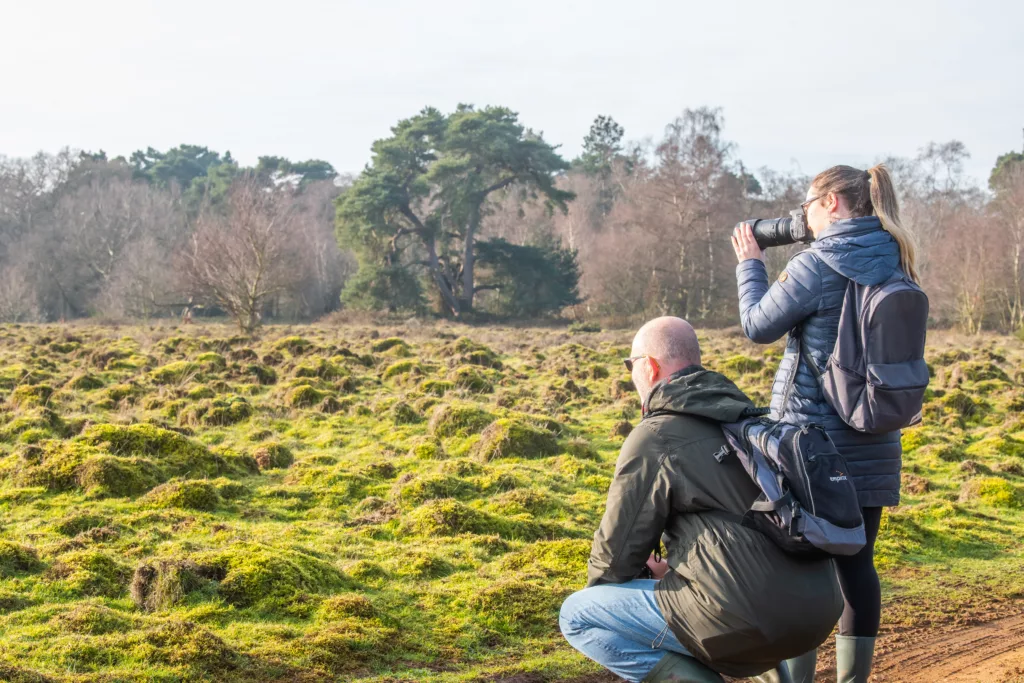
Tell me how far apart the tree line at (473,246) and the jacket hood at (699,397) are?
28.9 m

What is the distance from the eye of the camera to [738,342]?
28156 millimetres

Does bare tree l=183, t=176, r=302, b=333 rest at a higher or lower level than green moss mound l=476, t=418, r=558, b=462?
higher

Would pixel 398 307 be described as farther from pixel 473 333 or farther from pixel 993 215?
pixel 993 215

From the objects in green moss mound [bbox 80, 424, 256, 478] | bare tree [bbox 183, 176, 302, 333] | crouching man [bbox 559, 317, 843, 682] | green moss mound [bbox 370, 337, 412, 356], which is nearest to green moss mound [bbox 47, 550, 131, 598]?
green moss mound [bbox 80, 424, 256, 478]

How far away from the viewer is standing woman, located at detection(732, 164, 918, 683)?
3.62 metres

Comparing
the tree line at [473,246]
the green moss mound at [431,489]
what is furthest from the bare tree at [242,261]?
the green moss mound at [431,489]

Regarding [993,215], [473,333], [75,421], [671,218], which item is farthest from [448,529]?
[993,215]

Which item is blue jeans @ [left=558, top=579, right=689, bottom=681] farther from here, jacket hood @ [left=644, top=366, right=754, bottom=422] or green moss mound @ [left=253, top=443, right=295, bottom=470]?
green moss mound @ [left=253, top=443, right=295, bottom=470]

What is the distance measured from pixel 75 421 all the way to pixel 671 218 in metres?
33.4

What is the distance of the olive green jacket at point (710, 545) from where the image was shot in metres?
3.04

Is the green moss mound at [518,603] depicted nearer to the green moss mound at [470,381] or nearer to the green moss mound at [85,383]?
the green moss mound at [470,381]

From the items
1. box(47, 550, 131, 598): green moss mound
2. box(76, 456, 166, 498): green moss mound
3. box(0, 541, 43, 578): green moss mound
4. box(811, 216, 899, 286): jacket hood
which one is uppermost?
box(811, 216, 899, 286): jacket hood

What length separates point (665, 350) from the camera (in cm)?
343

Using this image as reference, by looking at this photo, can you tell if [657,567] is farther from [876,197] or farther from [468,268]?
[468,268]
